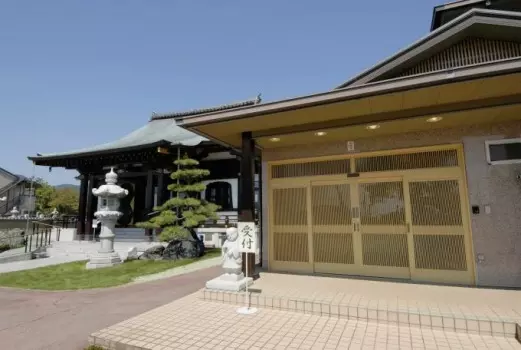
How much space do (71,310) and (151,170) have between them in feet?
29.6

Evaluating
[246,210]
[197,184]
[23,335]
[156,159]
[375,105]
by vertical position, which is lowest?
[23,335]

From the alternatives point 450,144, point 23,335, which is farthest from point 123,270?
point 450,144

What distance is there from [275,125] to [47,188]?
1440 inches

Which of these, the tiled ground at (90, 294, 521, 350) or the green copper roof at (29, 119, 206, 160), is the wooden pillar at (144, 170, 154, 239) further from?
the tiled ground at (90, 294, 521, 350)

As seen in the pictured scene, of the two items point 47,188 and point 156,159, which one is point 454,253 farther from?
point 47,188

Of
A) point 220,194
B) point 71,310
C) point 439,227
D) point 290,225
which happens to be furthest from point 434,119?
point 220,194

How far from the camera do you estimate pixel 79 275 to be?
26.0 feet

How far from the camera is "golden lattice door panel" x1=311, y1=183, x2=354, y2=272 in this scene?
6168 mm

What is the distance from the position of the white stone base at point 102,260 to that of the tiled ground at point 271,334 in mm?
5934

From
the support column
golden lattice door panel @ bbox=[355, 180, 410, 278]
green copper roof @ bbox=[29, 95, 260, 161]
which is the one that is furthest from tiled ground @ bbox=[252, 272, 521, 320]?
the support column

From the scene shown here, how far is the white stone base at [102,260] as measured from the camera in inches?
357

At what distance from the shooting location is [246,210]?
222 inches

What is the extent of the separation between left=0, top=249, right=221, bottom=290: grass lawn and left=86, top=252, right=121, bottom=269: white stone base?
25 centimetres

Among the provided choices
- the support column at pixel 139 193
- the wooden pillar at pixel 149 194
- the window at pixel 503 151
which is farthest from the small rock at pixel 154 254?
the window at pixel 503 151
